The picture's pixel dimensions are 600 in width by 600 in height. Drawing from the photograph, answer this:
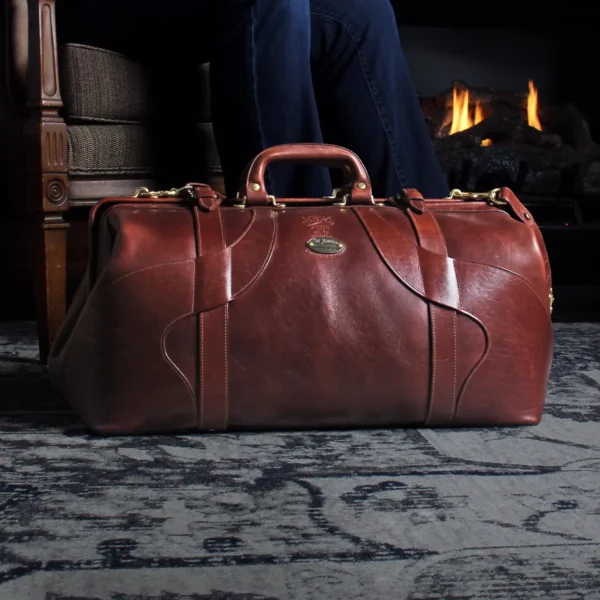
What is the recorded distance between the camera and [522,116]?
228 cm

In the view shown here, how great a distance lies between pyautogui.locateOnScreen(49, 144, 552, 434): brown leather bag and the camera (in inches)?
33.4

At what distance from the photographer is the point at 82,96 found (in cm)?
124

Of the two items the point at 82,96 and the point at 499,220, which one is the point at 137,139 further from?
the point at 499,220

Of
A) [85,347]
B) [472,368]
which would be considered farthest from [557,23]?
[85,347]

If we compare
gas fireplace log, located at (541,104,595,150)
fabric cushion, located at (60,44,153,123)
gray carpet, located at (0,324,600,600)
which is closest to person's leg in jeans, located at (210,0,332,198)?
fabric cushion, located at (60,44,153,123)

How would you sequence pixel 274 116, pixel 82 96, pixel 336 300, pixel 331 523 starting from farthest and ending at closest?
pixel 82 96 < pixel 274 116 < pixel 336 300 < pixel 331 523

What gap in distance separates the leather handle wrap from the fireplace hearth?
1.27 m

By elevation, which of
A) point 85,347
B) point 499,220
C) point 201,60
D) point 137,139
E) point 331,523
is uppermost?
point 201,60

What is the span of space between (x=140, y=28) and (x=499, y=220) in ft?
1.95

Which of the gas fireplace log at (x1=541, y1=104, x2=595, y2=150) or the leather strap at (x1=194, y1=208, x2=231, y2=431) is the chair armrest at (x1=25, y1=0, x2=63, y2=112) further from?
the gas fireplace log at (x1=541, y1=104, x2=595, y2=150)

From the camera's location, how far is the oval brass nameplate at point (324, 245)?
0.87 meters

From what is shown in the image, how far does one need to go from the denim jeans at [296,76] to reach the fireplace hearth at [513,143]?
3.25 feet

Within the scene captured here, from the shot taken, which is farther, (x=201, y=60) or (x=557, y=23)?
(x=557, y=23)

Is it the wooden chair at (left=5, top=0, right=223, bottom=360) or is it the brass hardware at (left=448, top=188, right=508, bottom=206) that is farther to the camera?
the wooden chair at (left=5, top=0, right=223, bottom=360)
